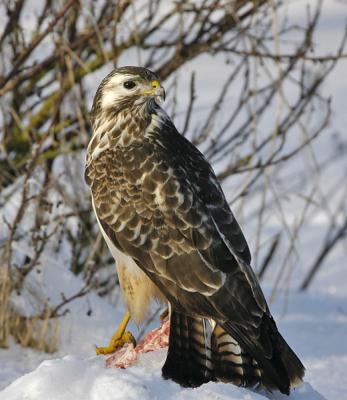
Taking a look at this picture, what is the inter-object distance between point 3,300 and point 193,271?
1.63m

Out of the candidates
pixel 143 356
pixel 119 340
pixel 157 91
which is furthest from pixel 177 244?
pixel 157 91

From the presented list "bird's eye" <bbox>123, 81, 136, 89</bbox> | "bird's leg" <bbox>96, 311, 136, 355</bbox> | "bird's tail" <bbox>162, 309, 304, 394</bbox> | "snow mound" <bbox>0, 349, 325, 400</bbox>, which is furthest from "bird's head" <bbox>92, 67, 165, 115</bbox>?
"snow mound" <bbox>0, 349, 325, 400</bbox>

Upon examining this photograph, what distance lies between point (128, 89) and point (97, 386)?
1.58m

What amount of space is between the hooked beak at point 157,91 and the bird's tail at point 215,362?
1.02 meters

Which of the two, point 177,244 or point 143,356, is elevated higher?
point 177,244

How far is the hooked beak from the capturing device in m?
4.36

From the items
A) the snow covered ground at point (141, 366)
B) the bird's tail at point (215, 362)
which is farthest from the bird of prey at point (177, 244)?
the snow covered ground at point (141, 366)

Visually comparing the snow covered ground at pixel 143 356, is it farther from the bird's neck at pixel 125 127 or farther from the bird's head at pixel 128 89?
the bird's head at pixel 128 89

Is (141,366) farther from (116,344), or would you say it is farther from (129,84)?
(129,84)

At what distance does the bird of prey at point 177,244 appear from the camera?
12.3ft

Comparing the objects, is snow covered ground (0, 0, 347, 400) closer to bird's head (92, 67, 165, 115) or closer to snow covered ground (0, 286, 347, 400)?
snow covered ground (0, 286, 347, 400)

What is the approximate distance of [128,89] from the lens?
4.48 meters

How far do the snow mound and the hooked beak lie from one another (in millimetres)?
1294

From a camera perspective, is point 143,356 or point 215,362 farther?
point 143,356
